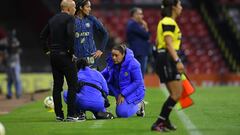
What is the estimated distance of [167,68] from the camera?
10062 millimetres

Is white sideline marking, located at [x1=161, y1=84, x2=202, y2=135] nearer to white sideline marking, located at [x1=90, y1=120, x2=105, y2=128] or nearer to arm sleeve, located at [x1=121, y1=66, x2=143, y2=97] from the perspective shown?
arm sleeve, located at [x1=121, y1=66, x2=143, y2=97]

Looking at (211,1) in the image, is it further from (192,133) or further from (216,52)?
(192,133)

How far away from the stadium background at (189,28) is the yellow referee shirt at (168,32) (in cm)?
1637

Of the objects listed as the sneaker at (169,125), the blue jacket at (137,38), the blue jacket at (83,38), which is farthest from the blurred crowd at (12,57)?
the sneaker at (169,125)

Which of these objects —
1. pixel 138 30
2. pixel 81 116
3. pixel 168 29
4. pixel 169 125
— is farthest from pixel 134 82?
pixel 138 30

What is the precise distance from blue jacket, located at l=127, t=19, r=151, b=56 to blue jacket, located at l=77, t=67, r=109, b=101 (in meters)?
4.50

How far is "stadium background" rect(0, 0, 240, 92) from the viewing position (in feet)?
92.8

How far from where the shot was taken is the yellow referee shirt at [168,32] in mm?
10055

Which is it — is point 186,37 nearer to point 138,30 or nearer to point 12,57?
point 12,57

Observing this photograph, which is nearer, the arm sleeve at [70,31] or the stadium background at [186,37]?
the arm sleeve at [70,31]

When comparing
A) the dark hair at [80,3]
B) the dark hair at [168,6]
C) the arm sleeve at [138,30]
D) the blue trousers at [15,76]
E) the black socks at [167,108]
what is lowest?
the blue trousers at [15,76]

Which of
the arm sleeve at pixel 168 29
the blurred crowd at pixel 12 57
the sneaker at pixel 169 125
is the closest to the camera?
the arm sleeve at pixel 168 29

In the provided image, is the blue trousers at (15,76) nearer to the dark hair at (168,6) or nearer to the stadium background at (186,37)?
the stadium background at (186,37)

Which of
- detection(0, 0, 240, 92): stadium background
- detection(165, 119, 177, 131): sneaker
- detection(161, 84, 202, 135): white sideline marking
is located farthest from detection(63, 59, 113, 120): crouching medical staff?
detection(0, 0, 240, 92): stadium background
